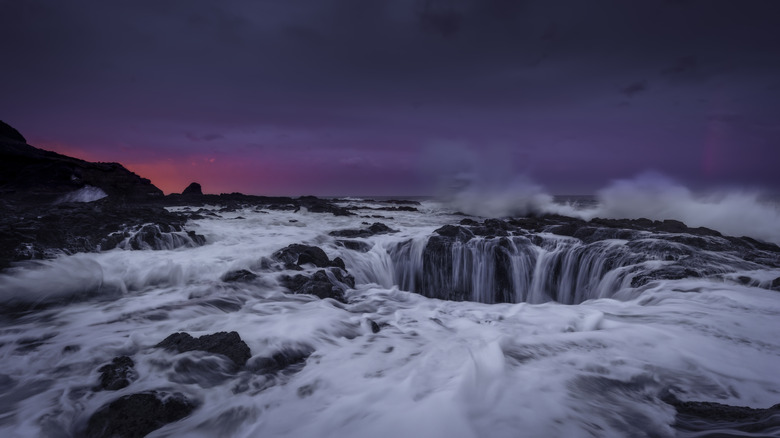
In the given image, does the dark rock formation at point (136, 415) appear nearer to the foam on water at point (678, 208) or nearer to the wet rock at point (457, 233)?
the wet rock at point (457, 233)

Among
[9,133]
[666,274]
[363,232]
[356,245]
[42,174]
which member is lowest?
[356,245]

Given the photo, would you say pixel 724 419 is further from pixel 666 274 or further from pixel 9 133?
pixel 9 133

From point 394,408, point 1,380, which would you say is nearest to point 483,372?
point 394,408

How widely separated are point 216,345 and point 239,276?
2724mm

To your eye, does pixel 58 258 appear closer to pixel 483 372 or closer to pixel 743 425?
pixel 483 372

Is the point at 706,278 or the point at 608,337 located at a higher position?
the point at 706,278

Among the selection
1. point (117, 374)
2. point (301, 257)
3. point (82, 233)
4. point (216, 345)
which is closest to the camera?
point (117, 374)

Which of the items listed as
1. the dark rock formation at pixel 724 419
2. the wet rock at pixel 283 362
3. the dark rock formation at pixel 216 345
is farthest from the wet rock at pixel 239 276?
the dark rock formation at pixel 724 419

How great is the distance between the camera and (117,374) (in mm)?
2709

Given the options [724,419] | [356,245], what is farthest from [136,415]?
[356,245]

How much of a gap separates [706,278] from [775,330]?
6.50ft

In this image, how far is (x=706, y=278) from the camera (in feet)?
17.6

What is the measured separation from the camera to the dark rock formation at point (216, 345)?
3.10 metres

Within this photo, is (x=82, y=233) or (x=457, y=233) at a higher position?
(x=457, y=233)
